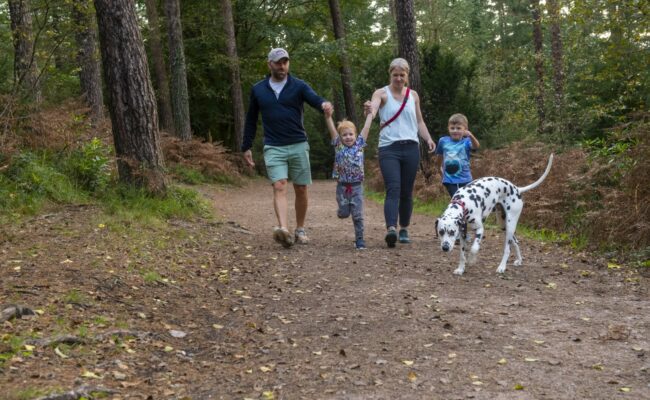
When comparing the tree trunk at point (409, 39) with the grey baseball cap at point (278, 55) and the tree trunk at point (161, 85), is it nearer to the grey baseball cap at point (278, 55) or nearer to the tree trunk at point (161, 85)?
the grey baseball cap at point (278, 55)

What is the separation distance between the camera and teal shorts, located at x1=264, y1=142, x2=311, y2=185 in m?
7.88

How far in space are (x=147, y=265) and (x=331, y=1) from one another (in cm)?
1858

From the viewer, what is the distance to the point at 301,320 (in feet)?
16.7

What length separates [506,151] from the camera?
41.7 ft

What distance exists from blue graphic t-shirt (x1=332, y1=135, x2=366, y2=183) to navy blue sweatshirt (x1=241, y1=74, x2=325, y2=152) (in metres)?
0.56

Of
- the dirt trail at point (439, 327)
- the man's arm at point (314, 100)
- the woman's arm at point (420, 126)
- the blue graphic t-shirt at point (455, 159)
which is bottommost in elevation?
the dirt trail at point (439, 327)

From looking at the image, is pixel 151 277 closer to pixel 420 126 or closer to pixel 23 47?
pixel 420 126

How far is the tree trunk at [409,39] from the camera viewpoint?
13.3 metres

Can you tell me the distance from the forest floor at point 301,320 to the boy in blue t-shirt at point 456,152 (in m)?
1.02

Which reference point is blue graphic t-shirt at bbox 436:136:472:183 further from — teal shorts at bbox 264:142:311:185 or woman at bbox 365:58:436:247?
teal shorts at bbox 264:142:311:185

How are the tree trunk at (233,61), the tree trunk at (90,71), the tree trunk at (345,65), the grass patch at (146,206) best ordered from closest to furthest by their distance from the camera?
the grass patch at (146,206), the tree trunk at (90,71), the tree trunk at (233,61), the tree trunk at (345,65)

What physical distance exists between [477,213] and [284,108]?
2.76 m

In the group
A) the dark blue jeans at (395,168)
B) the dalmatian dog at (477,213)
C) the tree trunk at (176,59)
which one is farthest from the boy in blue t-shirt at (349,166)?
the tree trunk at (176,59)

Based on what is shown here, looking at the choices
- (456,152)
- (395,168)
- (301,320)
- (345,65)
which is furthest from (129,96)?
(345,65)
